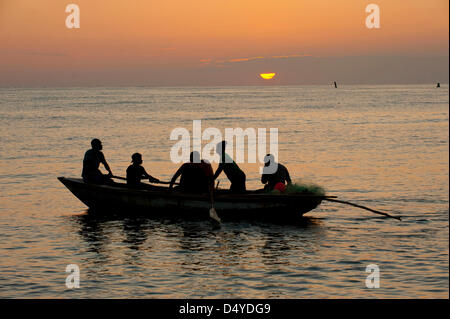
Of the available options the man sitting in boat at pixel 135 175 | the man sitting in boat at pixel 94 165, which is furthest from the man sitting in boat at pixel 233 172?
the man sitting in boat at pixel 94 165

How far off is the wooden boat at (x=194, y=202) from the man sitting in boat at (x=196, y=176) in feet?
0.86

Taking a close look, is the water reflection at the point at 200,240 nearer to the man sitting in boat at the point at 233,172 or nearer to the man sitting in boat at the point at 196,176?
the man sitting in boat at the point at 196,176

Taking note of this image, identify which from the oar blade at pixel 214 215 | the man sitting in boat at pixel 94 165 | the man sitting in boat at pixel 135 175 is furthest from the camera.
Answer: the man sitting in boat at pixel 94 165

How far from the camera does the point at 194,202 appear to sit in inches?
669

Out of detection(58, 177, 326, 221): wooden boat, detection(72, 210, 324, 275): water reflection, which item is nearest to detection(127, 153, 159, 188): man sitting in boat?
detection(58, 177, 326, 221): wooden boat

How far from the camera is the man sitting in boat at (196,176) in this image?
54.7ft

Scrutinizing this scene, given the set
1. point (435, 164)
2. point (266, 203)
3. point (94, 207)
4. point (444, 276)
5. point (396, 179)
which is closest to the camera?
point (444, 276)

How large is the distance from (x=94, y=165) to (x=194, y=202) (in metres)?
3.34

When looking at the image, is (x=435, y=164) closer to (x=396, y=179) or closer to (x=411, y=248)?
(x=396, y=179)

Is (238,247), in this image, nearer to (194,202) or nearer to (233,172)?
(194,202)

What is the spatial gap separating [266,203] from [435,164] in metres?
16.0

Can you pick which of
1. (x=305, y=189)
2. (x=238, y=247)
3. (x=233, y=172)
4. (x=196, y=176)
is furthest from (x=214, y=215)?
(x=305, y=189)
